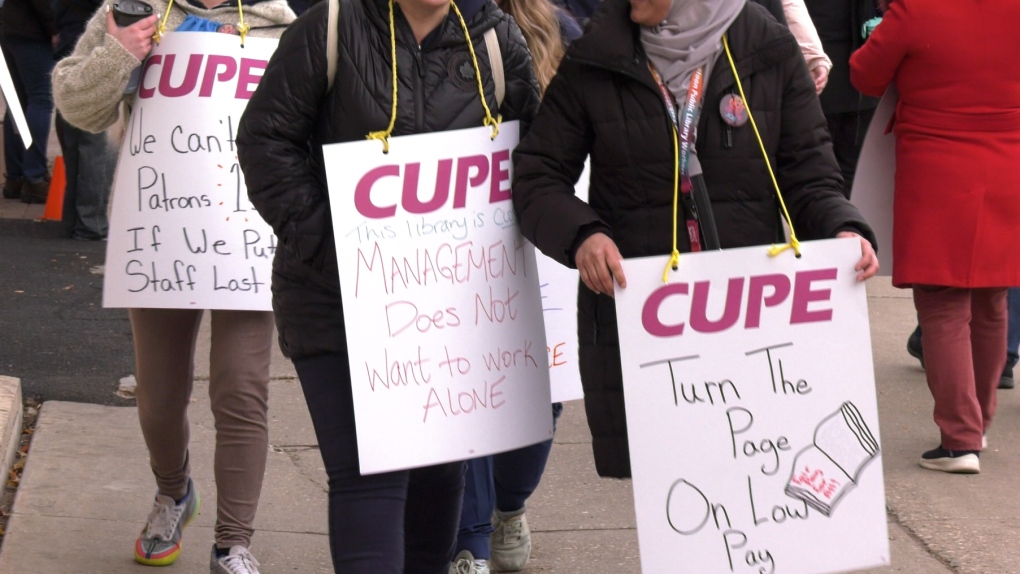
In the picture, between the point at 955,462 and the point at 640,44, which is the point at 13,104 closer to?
the point at 640,44

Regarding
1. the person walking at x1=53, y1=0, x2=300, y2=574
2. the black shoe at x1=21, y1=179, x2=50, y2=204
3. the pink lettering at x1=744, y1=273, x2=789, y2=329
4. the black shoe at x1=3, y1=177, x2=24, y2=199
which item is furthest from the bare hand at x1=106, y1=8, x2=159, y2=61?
the black shoe at x1=3, y1=177, x2=24, y2=199

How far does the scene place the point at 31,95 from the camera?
367 inches

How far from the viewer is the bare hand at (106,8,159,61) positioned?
137 inches

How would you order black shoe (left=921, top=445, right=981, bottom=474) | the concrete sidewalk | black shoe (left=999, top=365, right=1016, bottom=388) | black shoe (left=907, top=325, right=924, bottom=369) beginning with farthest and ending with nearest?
A: black shoe (left=907, top=325, right=924, bottom=369) < black shoe (left=999, top=365, right=1016, bottom=388) < black shoe (left=921, top=445, right=981, bottom=474) < the concrete sidewalk

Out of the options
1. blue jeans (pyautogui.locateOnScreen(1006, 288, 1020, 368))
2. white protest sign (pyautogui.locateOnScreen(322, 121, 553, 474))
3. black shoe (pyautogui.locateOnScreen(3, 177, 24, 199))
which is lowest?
black shoe (pyautogui.locateOnScreen(3, 177, 24, 199))

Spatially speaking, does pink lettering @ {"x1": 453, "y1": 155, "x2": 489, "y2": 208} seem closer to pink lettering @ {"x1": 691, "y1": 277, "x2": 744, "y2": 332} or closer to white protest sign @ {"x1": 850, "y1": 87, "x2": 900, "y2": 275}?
pink lettering @ {"x1": 691, "y1": 277, "x2": 744, "y2": 332}

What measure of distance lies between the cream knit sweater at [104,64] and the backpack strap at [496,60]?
2.96ft

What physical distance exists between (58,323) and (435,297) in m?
4.24

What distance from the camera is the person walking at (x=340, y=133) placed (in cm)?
288

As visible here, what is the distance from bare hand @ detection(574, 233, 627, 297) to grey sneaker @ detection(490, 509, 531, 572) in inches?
55.8

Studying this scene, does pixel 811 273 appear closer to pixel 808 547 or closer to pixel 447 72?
pixel 808 547

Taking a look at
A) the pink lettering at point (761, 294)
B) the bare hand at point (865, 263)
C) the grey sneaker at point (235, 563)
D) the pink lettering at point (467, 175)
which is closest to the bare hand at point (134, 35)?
the pink lettering at point (467, 175)

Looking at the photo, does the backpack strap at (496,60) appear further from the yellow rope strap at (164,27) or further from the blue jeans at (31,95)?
the blue jeans at (31,95)

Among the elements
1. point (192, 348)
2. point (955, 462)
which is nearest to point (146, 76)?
point (192, 348)
